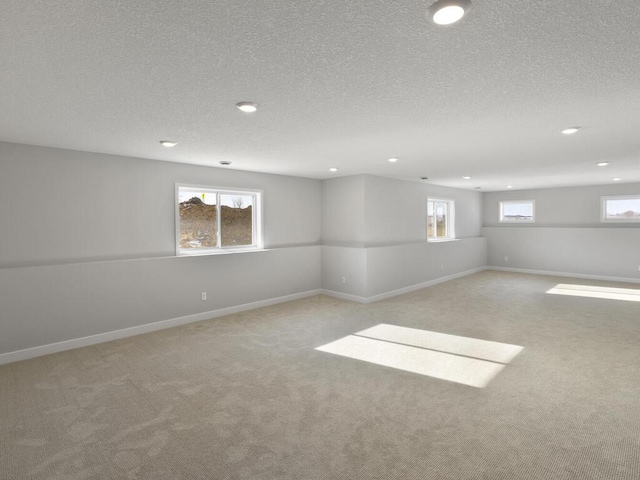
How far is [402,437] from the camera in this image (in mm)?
2207

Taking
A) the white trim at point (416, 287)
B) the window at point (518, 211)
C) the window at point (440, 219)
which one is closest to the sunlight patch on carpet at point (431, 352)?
the white trim at point (416, 287)

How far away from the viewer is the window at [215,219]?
4.96 metres

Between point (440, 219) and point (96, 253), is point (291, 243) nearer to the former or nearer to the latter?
point (96, 253)

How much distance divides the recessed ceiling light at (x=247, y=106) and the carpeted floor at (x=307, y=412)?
2.20 meters

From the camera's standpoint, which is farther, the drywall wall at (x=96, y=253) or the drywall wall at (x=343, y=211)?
the drywall wall at (x=343, y=211)

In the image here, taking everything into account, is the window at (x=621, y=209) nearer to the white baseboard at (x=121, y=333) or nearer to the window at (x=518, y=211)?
the window at (x=518, y=211)

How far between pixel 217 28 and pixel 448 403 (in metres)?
2.82

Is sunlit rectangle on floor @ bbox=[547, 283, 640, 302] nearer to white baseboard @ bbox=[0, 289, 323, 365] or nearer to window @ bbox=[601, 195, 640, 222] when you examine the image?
window @ bbox=[601, 195, 640, 222]

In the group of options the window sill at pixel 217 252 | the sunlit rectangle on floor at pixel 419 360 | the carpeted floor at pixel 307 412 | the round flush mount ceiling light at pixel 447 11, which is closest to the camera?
the round flush mount ceiling light at pixel 447 11

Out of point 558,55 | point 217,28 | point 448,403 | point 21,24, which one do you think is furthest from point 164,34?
point 448,403

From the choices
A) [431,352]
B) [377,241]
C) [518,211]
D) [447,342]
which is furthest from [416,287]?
[518,211]

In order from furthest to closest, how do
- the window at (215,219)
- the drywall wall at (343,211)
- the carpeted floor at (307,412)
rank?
the drywall wall at (343,211) → the window at (215,219) → the carpeted floor at (307,412)

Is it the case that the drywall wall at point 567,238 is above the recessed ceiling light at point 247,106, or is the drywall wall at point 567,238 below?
below

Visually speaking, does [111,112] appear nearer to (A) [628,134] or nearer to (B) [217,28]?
(B) [217,28]
